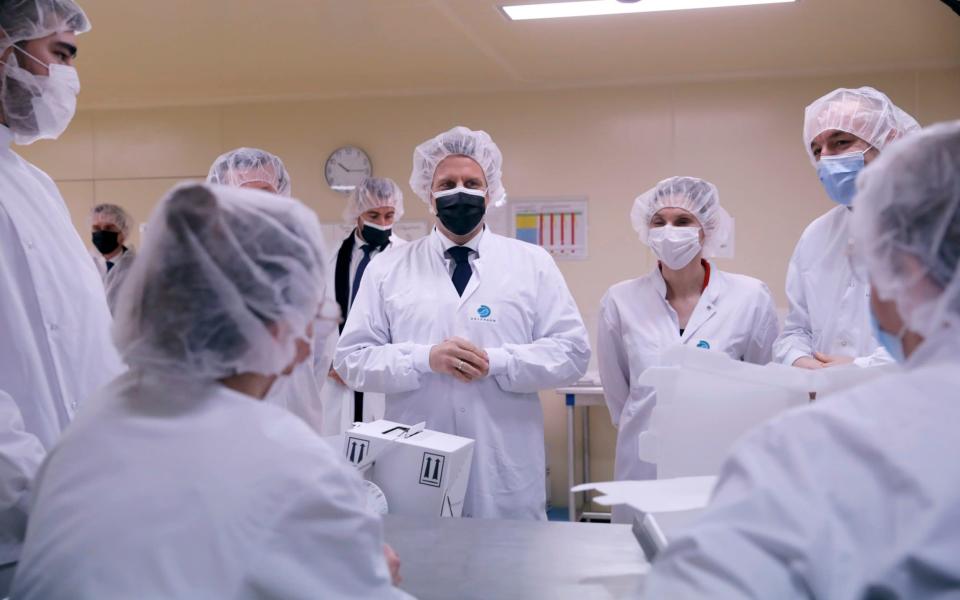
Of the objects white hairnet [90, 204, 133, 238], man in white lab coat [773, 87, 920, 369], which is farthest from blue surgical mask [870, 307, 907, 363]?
white hairnet [90, 204, 133, 238]

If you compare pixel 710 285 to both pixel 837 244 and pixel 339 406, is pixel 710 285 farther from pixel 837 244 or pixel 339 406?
pixel 339 406

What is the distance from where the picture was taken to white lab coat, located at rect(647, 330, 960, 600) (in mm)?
792

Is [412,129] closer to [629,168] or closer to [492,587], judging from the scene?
[629,168]

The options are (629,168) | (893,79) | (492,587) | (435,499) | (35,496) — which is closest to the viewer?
(35,496)

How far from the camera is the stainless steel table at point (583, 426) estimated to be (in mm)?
4039

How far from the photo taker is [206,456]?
0.94 meters

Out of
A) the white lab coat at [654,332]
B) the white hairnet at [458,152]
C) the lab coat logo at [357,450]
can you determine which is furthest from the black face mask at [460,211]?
the lab coat logo at [357,450]

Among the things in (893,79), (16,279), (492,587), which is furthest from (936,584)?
(893,79)

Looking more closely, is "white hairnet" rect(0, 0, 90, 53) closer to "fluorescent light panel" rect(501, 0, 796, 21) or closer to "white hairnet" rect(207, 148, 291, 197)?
"white hairnet" rect(207, 148, 291, 197)

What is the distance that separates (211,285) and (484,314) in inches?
53.0

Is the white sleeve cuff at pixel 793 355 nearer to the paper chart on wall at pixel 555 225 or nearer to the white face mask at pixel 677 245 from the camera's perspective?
the white face mask at pixel 677 245

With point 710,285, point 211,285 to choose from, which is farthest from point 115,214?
point 211,285

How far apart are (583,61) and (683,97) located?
67cm

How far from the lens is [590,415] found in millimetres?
4602
